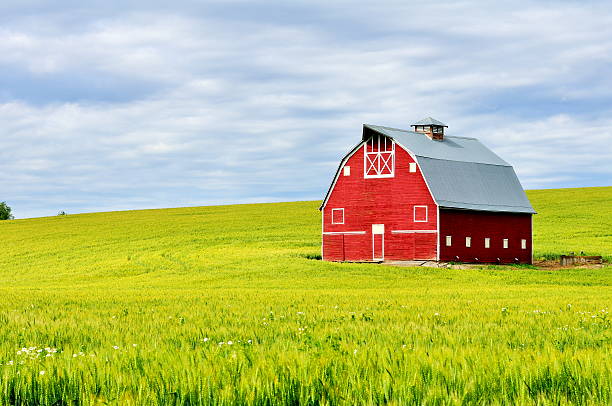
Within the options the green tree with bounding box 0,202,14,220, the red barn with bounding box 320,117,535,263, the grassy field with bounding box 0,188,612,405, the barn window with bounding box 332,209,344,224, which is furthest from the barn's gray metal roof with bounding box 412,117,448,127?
the green tree with bounding box 0,202,14,220

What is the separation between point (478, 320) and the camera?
44.9 feet

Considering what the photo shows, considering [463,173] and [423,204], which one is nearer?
[423,204]

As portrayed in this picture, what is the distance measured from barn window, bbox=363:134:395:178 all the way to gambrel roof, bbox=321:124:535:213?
0.67 meters

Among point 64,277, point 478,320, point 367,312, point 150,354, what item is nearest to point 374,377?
point 150,354

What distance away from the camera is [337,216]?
57.8 meters

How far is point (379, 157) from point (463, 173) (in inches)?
255

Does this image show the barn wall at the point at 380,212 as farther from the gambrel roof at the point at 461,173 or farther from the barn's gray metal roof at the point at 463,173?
the barn's gray metal roof at the point at 463,173

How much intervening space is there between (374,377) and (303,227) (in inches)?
2660

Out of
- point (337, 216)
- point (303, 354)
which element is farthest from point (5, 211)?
point (303, 354)

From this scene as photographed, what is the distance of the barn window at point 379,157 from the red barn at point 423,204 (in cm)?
7

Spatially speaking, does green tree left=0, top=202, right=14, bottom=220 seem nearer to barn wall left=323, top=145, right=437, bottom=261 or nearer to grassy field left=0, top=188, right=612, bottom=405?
barn wall left=323, top=145, right=437, bottom=261

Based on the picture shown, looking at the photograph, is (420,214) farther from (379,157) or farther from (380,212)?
(379,157)

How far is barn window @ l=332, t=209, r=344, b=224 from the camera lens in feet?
189

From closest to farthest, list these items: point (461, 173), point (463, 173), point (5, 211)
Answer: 1. point (461, 173)
2. point (463, 173)
3. point (5, 211)
